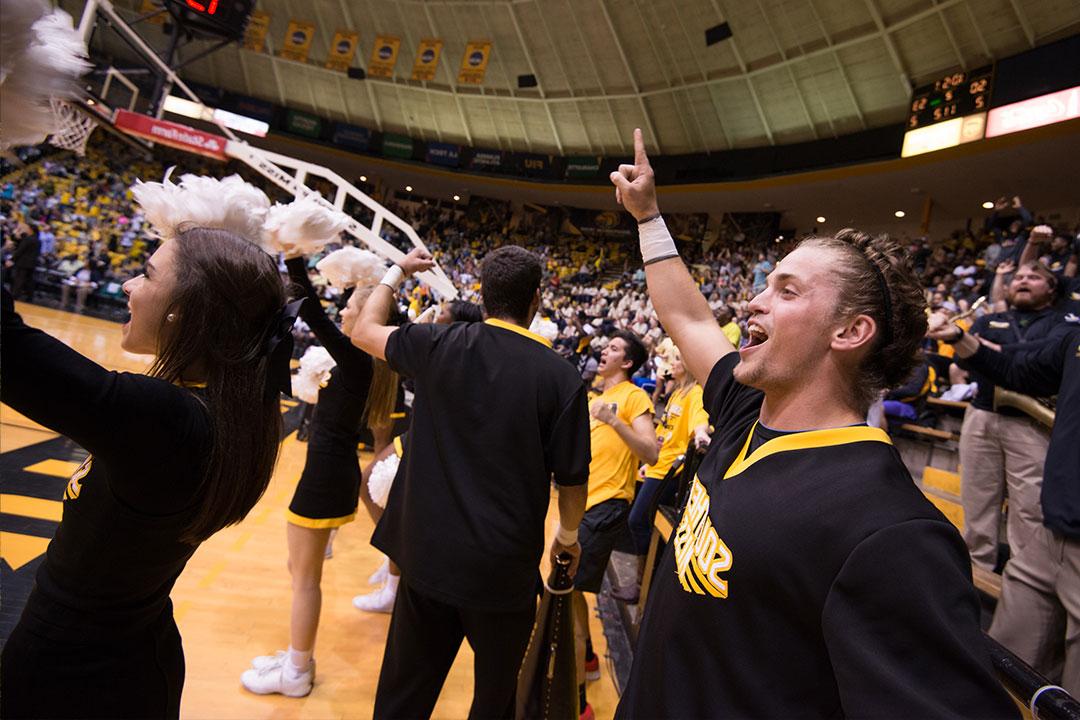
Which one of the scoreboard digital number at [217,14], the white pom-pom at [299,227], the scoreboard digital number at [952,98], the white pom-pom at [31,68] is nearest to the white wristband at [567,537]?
the white pom-pom at [299,227]

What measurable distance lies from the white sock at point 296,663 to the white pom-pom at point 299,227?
1.92 m

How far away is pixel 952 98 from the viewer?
38.5 feet

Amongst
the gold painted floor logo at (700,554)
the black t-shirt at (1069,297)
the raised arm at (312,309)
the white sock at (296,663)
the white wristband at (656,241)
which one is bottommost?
the white sock at (296,663)

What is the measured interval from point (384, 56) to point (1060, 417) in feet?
74.3

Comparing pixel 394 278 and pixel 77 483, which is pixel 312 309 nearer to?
pixel 394 278

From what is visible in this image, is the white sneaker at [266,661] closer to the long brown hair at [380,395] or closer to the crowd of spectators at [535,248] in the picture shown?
the long brown hair at [380,395]

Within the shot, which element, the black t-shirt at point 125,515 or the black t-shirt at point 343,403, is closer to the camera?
the black t-shirt at point 125,515

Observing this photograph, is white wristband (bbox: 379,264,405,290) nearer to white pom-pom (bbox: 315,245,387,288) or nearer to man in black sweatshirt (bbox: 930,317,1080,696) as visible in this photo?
white pom-pom (bbox: 315,245,387,288)

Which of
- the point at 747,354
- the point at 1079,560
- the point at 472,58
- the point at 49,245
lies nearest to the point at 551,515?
the point at 1079,560

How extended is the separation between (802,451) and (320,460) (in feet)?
7.87

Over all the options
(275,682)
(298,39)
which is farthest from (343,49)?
(275,682)

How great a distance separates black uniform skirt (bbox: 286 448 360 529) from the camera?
290 centimetres

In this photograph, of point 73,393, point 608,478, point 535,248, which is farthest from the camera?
point 535,248

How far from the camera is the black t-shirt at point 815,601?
0.81 m
